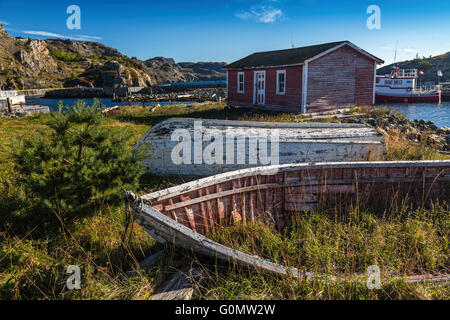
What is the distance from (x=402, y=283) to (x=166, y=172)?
224 inches

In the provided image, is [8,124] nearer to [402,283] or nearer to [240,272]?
[240,272]

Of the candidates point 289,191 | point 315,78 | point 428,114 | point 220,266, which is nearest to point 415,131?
point 315,78

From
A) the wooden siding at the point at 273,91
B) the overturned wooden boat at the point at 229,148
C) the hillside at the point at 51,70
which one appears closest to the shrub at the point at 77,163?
the overturned wooden boat at the point at 229,148

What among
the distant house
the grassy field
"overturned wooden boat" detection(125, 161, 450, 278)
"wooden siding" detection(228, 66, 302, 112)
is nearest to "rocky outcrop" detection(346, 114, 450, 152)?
the distant house

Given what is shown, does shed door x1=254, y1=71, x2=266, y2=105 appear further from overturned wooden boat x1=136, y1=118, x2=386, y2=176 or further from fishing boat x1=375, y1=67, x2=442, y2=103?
fishing boat x1=375, y1=67, x2=442, y2=103

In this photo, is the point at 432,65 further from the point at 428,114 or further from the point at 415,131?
the point at 415,131

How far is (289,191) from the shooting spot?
5.80 metres

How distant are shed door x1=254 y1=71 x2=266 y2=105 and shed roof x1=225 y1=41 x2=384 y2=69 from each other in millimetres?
674

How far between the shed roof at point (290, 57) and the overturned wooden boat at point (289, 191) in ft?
44.3

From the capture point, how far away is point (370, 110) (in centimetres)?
1992

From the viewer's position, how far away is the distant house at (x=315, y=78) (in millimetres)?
Result: 19078

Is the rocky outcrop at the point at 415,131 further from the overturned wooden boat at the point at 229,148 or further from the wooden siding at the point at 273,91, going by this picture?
the overturned wooden boat at the point at 229,148

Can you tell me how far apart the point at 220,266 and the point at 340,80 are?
753 inches
